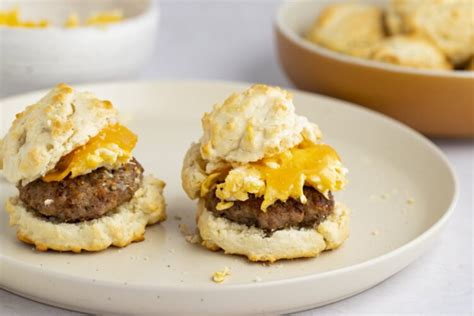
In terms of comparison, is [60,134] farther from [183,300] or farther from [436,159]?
[436,159]

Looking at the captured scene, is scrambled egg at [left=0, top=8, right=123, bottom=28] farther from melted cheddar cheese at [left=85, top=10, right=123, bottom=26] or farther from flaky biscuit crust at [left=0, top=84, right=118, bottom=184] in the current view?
flaky biscuit crust at [left=0, top=84, right=118, bottom=184]

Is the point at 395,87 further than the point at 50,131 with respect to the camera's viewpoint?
Yes

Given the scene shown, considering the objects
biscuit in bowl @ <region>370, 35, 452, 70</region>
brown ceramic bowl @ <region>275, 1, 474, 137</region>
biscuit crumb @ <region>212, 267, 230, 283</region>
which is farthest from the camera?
biscuit in bowl @ <region>370, 35, 452, 70</region>

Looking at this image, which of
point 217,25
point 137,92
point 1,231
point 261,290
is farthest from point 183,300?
point 217,25

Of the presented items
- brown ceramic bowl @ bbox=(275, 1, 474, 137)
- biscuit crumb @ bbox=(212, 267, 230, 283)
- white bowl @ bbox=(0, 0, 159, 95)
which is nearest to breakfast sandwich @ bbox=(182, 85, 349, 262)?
biscuit crumb @ bbox=(212, 267, 230, 283)

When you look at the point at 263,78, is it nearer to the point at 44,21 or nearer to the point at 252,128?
the point at 44,21

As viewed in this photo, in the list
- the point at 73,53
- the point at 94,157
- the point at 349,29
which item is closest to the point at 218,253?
the point at 94,157
